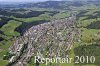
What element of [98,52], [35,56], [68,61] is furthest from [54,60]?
[98,52]

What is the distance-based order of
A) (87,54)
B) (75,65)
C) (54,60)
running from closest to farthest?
1. (75,65)
2. (54,60)
3. (87,54)

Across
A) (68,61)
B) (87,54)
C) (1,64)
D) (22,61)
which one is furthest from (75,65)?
(1,64)

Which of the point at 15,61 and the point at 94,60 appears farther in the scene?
the point at 15,61

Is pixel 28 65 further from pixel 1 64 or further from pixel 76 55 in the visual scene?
pixel 76 55

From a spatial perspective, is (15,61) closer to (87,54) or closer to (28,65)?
(28,65)

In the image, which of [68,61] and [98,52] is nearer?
[68,61]

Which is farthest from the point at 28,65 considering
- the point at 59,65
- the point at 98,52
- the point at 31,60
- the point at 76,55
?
the point at 98,52

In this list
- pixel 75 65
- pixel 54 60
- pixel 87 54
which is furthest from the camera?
pixel 87 54

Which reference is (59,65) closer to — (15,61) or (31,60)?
(31,60)
